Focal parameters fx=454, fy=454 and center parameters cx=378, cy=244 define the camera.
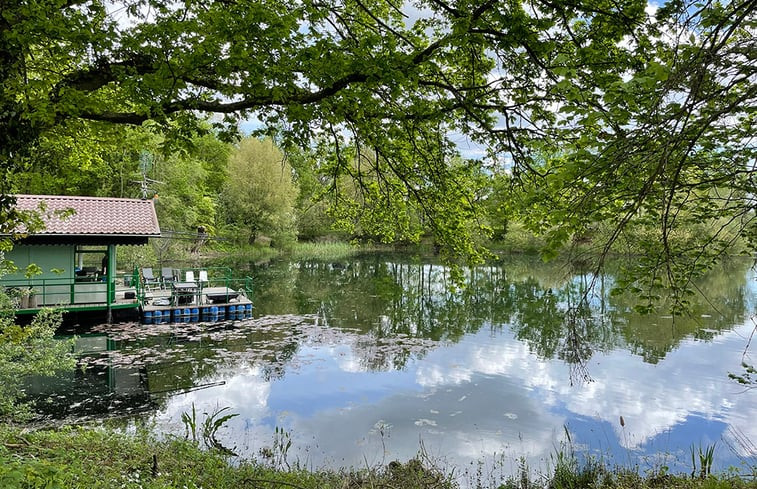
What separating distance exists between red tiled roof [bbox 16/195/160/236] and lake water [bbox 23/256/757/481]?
3011 millimetres

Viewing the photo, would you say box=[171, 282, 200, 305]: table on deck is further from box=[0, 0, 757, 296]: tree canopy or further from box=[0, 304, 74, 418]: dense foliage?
box=[0, 0, 757, 296]: tree canopy

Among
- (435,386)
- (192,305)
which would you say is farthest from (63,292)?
(435,386)

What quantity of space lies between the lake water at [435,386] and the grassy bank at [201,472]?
69 cm

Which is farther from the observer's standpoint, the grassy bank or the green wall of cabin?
the green wall of cabin

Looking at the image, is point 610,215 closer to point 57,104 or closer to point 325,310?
point 57,104

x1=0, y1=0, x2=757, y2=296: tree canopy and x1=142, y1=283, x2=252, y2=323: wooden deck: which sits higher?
x1=0, y1=0, x2=757, y2=296: tree canopy

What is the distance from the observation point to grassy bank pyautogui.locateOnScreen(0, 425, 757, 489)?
14.1 ft

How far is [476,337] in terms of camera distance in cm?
1438

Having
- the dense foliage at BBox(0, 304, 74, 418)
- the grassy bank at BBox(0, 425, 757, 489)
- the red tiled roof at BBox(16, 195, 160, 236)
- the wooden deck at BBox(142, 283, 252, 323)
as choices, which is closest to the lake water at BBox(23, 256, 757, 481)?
the grassy bank at BBox(0, 425, 757, 489)

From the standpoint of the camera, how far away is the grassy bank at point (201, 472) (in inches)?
169

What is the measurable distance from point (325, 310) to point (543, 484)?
1308cm

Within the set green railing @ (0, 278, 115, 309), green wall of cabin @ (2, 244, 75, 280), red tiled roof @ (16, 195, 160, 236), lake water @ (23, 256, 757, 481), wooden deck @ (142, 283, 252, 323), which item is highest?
red tiled roof @ (16, 195, 160, 236)

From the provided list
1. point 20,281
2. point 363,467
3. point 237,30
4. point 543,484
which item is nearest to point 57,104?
point 237,30

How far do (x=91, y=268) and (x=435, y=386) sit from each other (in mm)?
12109
